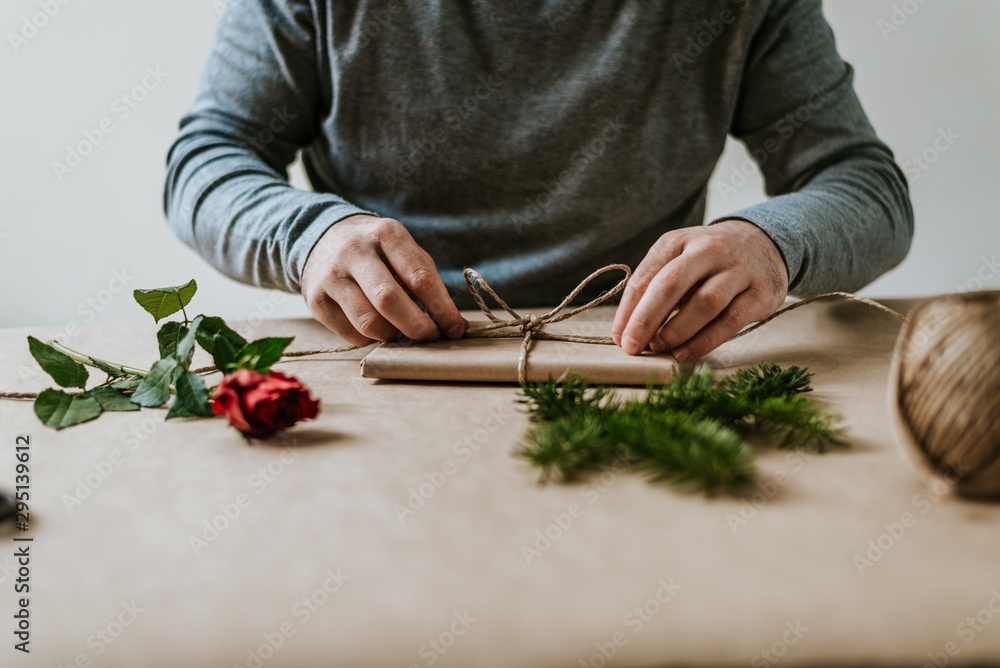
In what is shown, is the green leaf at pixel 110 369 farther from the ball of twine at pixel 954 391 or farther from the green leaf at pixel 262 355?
the ball of twine at pixel 954 391

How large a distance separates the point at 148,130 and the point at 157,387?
1767 millimetres

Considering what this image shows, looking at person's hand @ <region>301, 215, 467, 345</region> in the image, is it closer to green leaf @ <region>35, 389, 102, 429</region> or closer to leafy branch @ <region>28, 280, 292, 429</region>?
leafy branch @ <region>28, 280, 292, 429</region>

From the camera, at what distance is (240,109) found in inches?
44.0

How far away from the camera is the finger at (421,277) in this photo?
739 millimetres

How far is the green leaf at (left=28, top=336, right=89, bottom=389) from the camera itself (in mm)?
648

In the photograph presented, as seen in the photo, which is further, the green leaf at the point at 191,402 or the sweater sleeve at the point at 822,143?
the sweater sleeve at the point at 822,143

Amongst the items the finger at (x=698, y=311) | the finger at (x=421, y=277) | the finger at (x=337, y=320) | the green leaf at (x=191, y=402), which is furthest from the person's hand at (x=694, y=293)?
the green leaf at (x=191, y=402)

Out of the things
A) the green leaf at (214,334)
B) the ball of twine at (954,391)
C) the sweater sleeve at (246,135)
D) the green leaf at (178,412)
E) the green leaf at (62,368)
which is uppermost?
the sweater sleeve at (246,135)

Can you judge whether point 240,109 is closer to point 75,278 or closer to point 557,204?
point 557,204

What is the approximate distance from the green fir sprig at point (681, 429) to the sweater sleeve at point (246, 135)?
0.51 m

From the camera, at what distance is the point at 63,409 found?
0.61 metres

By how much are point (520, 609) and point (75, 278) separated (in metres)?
2.25

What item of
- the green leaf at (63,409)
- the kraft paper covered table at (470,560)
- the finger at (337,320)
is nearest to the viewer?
the kraft paper covered table at (470,560)

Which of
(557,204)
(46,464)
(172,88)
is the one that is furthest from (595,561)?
(172,88)
